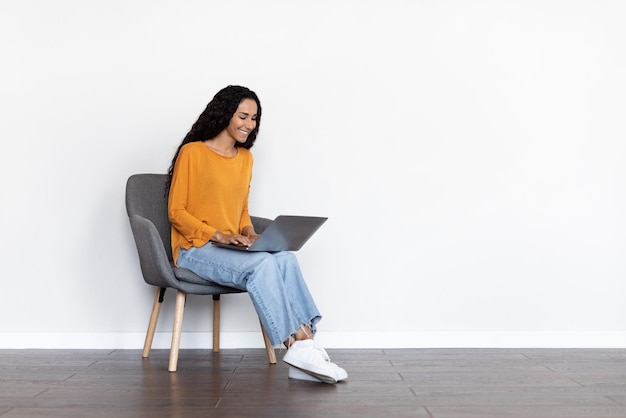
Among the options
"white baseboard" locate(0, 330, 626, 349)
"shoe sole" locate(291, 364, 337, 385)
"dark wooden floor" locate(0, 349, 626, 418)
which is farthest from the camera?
"white baseboard" locate(0, 330, 626, 349)

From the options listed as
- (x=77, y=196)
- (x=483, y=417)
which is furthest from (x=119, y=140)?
(x=483, y=417)

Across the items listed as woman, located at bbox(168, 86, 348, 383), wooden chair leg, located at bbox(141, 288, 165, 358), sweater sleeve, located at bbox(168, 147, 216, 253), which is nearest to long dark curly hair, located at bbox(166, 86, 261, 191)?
woman, located at bbox(168, 86, 348, 383)

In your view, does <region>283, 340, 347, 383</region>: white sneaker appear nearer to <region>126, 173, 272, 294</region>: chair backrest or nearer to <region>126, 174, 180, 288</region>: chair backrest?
<region>126, 173, 272, 294</region>: chair backrest

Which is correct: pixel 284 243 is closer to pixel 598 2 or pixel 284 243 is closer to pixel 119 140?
pixel 119 140

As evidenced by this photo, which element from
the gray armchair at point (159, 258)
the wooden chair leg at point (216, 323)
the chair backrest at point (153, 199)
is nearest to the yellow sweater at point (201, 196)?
the gray armchair at point (159, 258)

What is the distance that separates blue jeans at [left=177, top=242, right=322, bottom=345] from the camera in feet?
7.86

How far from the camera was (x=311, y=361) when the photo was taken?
90.0 inches

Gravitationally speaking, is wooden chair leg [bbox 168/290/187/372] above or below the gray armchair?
below

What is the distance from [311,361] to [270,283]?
31 cm

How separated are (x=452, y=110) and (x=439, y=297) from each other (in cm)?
84

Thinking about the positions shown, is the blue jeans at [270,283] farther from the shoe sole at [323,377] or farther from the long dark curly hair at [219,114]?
the long dark curly hair at [219,114]

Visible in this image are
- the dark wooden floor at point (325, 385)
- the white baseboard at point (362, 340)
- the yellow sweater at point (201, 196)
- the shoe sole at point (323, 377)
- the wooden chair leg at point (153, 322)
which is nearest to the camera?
the dark wooden floor at point (325, 385)

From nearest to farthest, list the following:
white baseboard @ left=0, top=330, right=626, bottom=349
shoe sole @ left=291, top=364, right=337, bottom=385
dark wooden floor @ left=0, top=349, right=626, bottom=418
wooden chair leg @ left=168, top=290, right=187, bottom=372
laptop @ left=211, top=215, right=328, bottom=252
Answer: dark wooden floor @ left=0, top=349, right=626, bottom=418 < shoe sole @ left=291, top=364, right=337, bottom=385 < laptop @ left=211, top=215, right=328, bottom=252 < wooden chair leg @ left=168, top=290, right=187, bottom=372 < white baseboard @ left=0, top=330, right=626, bottom=349

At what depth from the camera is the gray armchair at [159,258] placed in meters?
2.58
